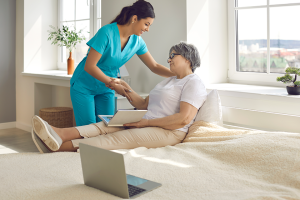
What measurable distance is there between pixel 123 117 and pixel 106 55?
572 mm

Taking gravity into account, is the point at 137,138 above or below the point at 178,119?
below

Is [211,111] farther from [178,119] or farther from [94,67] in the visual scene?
[94,67]

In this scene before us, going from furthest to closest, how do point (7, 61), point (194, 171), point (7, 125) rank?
point (7, 125) < point (7, 61) < point (194, 171)

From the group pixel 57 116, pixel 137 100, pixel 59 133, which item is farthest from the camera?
pixel 57 116

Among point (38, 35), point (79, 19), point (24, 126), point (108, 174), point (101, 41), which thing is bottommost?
point (24, 126)

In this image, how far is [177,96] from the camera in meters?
2.03

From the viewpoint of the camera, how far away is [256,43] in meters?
2.58

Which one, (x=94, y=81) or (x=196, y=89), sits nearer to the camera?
(x=196, y=89)

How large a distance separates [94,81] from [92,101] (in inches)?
6.2

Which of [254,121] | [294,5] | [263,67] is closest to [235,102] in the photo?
[254,121]

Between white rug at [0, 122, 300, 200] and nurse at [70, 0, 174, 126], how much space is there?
73 cm

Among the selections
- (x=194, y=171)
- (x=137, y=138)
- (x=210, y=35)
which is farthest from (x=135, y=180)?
(x=210, y=35)

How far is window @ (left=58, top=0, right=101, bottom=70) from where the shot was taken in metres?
3.81

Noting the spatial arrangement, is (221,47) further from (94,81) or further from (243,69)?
(94,81)
